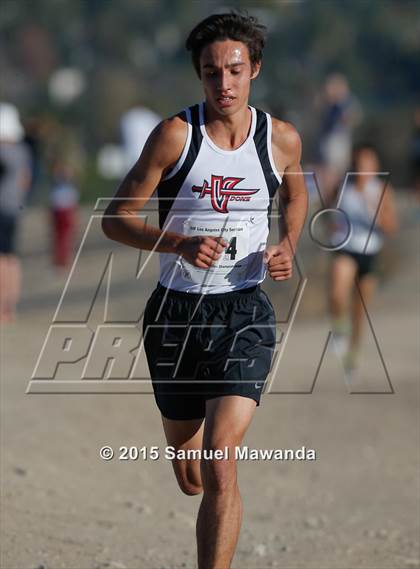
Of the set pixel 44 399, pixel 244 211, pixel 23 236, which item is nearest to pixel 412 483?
pixel 44 399

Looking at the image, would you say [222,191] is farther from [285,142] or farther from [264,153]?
[285,142]

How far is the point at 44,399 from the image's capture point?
916 cm

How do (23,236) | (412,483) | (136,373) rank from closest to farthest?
1. (412,483)
2. (136,373)
3. (23,236)

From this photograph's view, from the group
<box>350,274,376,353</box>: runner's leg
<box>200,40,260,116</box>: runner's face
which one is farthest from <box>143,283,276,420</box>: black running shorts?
<box>350,274,376,353</box>: runner's leg

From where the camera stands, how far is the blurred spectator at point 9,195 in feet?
40.6

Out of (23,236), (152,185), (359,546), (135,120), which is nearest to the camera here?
(152,185)

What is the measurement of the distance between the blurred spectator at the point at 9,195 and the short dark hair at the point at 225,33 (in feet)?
A: 24.0

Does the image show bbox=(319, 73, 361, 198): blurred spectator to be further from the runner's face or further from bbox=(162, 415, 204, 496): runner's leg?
the runner's face

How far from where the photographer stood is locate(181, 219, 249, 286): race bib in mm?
5152

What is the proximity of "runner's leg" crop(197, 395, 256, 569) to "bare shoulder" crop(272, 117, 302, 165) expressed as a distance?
1.05 meters

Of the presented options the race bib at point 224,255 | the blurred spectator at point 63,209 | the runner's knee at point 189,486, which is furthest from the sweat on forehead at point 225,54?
the blurred spectator at point 63,209

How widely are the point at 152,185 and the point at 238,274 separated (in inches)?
20.5

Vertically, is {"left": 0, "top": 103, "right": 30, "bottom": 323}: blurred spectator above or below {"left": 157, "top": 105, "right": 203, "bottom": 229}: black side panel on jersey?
below

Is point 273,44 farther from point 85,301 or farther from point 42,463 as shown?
point 42,463
